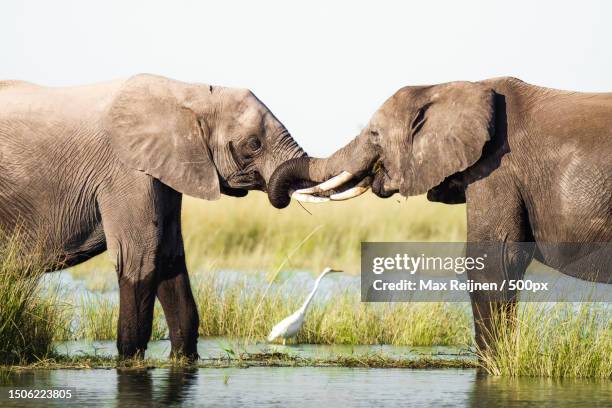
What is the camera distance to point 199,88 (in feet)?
40.0

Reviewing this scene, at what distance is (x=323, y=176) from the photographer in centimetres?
1184

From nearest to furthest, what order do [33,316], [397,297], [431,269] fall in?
1. [33,316]
2. [397,297]
3. [431,269]

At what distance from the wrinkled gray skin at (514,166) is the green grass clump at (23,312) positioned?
3.05 meters

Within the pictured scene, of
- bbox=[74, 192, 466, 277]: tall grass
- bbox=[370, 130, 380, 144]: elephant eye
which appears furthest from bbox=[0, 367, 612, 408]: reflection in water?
bbox=[74, 192, 466, 277]: tall grass

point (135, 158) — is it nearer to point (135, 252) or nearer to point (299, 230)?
point (135, 252)

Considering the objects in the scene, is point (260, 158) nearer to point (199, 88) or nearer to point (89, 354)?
point (199, 88)

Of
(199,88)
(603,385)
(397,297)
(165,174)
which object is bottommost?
(603,385)

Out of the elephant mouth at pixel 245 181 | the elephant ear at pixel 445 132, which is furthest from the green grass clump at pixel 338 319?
the elephant ear at pixel 445 132

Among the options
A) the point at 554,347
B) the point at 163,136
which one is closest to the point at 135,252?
the point at 163,136

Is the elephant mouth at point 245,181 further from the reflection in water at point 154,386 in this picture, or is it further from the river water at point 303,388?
the reflection in water at point 154,386

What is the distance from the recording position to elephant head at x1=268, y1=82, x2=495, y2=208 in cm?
1123

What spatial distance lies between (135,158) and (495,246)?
10.3 ft

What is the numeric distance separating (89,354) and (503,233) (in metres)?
3.68

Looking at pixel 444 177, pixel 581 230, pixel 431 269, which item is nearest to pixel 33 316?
pixel 444 177
